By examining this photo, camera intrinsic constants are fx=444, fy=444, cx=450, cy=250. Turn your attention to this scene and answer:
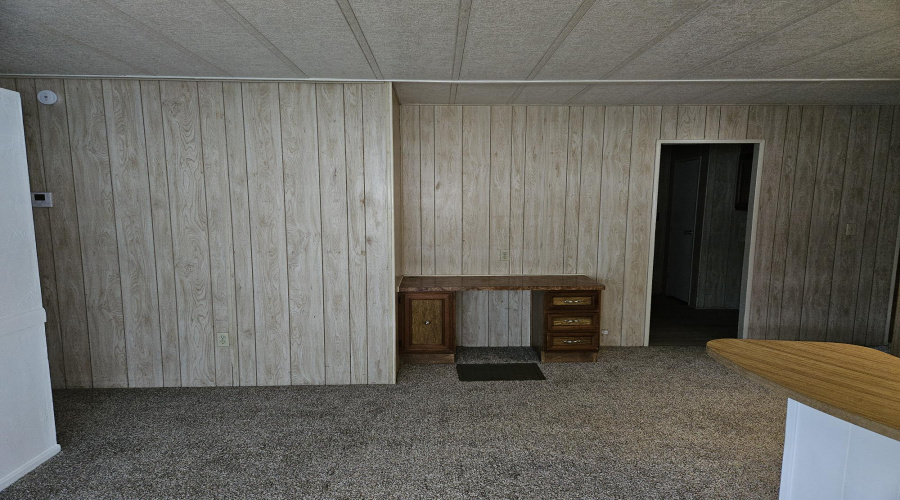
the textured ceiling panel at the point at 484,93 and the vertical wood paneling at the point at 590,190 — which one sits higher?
the textured ceiling panel at the point at 484,93

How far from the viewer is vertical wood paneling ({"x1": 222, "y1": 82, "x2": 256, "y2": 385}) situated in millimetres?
3180

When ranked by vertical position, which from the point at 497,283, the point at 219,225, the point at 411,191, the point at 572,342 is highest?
the point at 411,191

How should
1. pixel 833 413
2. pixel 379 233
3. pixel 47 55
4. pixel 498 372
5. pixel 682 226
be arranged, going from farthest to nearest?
pixel 682 226 < pixel 498 372 < pixel 379 233 < pixel 47 55 < pixel 833 413

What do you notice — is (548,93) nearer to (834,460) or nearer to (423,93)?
(423,93)

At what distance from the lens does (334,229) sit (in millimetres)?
3320

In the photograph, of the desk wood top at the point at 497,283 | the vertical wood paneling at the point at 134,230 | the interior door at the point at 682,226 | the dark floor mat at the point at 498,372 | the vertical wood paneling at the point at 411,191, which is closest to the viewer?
the vertical wood paneling at the point at 134,230

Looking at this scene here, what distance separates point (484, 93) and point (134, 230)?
2.81m

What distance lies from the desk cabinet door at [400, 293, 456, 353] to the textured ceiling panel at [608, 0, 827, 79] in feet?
7.10

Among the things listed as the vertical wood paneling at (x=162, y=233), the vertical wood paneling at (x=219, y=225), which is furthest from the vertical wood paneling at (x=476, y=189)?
the vertical wood paneling at (x=162, y=233)

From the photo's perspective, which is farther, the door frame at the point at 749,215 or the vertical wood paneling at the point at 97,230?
the door frame at the point at 749,215

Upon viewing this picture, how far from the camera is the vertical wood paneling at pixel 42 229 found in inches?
121

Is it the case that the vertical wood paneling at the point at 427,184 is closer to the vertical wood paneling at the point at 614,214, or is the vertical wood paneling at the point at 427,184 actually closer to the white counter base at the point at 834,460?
the vertical wood paneling at the point at 614,214

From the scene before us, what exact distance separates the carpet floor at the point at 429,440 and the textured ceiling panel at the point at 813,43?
223 centimetres

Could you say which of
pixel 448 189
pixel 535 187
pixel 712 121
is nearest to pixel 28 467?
pixel 448 189
